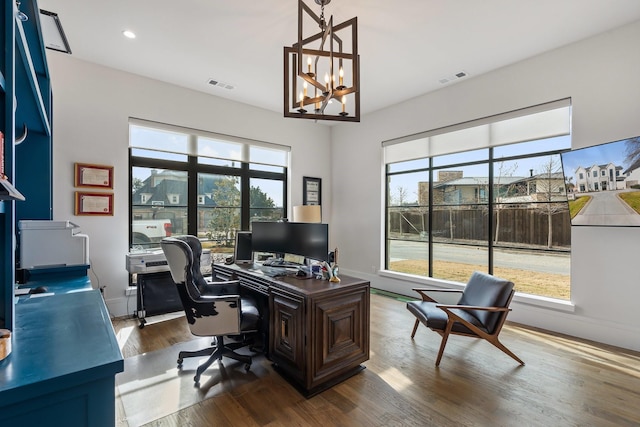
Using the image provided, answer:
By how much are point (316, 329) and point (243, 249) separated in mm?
1692

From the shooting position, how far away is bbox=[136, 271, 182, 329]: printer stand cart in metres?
3.80

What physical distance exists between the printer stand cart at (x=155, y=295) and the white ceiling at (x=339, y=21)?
2.78 m

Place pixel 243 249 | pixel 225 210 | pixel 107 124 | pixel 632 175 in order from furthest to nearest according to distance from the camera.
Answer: pixel 225 210, pixel 107 124, pixel 243 249, pixel 632 175

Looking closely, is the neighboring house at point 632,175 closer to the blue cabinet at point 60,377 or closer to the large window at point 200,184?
the blue cabinet at point 60,377

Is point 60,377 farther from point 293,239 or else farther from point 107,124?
point 107,124

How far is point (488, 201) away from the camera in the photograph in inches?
165

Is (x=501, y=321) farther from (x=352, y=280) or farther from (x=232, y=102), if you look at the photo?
(x=232, y=102)

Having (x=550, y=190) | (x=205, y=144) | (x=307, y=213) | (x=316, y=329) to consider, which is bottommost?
(x=316, y=329)

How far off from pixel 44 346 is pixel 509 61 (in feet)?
16.2

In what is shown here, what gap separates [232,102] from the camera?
4973mm

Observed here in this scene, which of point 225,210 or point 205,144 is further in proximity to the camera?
A: point 225,210

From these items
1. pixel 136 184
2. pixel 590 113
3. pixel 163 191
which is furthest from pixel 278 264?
pixel 590 113

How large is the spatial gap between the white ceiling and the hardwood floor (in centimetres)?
336

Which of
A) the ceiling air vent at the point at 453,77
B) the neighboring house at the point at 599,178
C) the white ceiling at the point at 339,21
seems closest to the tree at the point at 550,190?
the neighboring house at the point at 599,178
